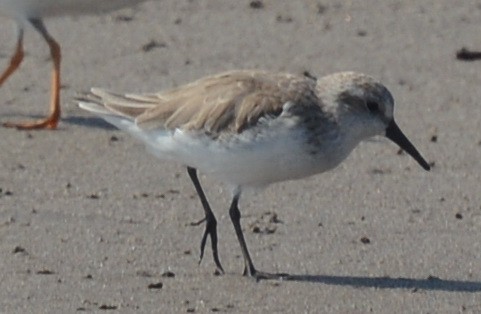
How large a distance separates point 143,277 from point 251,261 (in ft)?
1.51

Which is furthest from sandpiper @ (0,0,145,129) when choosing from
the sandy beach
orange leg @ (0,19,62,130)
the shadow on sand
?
the shadow on sand

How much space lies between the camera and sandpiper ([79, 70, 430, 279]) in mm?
6402

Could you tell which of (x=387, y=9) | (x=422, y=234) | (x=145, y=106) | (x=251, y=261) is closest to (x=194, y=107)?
(x=145, y=106)

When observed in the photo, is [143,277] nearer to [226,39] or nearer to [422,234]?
[422,234]

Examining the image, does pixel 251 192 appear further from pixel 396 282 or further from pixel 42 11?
pixel 42 11

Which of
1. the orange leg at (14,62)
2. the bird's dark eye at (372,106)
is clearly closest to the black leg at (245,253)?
the bird's dark eye at (372,106)

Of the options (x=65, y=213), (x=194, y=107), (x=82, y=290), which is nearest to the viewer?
(x=82, y=290)

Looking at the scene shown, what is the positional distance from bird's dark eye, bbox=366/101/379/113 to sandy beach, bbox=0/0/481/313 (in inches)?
24.3

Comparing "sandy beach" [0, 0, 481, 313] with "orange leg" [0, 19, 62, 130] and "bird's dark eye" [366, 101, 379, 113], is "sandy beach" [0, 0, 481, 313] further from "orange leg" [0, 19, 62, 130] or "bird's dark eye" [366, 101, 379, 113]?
"bird's dark eye" [366, 101, 379, 113]

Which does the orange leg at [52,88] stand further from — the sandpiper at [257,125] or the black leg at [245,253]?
the black leg at [245,253]

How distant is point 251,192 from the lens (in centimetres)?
670

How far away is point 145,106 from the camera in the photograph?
267 inches

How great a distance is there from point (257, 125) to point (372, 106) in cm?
51

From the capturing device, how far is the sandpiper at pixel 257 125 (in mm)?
6402
